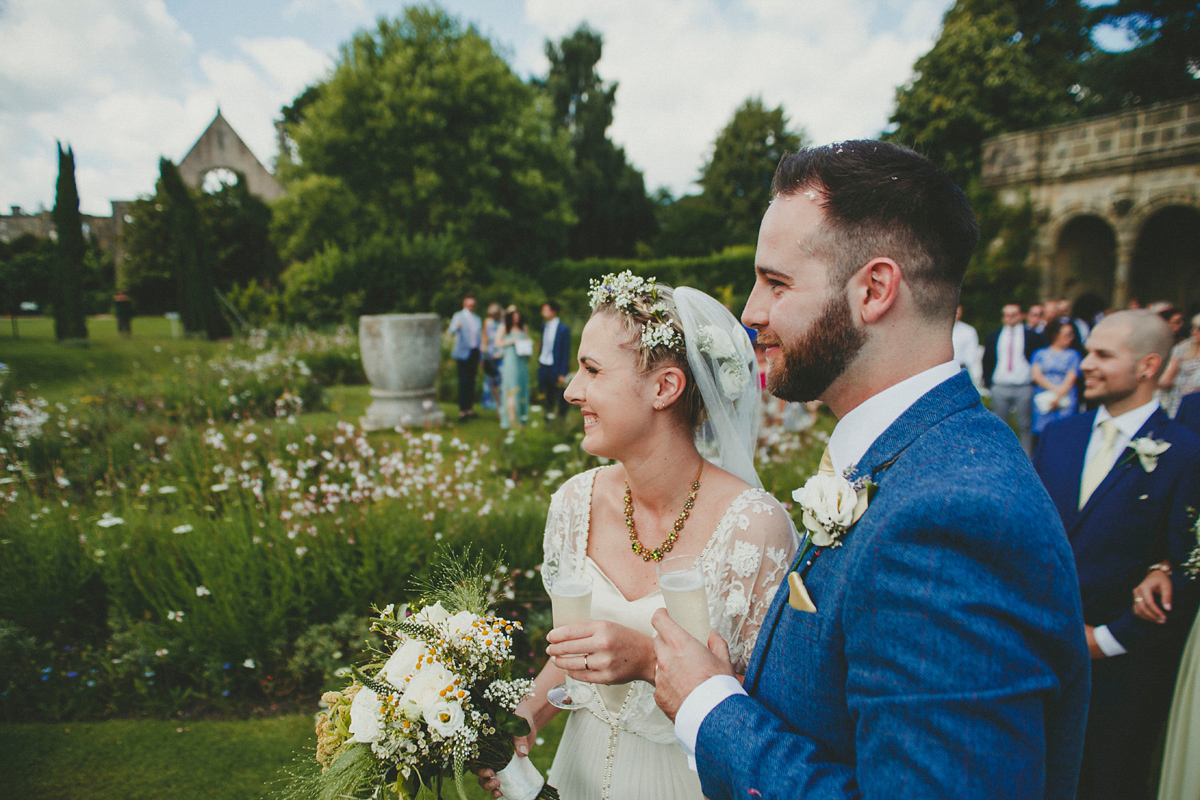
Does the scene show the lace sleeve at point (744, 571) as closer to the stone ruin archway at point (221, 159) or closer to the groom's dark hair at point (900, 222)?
the groom's dark hair at point (900, 222)

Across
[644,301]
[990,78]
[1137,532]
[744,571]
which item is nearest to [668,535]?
[744,571]

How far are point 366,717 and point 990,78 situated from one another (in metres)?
32.5

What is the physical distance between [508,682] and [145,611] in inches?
156

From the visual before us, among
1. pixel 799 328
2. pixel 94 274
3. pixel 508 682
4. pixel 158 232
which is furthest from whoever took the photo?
pixel 94 274

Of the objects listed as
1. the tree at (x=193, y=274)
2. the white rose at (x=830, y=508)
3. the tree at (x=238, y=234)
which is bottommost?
the white rose at (x=830, y=508)

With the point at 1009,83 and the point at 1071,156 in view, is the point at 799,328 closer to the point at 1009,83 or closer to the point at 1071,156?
the point at 1071,156

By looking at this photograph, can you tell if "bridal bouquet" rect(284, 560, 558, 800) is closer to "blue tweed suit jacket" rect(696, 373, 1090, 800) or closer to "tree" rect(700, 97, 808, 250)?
"blue tweed suit jacket" rect(696, 373, 1090, 800)

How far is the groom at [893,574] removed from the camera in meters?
0.94

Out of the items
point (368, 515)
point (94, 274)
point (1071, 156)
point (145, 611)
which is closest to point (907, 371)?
point (368, 515)

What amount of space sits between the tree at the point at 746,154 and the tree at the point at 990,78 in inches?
409

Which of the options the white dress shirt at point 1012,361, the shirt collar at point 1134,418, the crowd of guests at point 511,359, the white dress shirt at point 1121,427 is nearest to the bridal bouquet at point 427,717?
the white dress shirt at point 1121,427

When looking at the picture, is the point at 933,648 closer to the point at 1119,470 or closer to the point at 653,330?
the point at 653,330

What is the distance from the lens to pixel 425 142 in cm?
2792

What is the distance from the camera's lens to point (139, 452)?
7.33 metres
